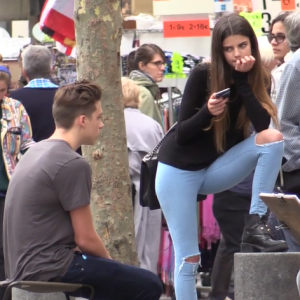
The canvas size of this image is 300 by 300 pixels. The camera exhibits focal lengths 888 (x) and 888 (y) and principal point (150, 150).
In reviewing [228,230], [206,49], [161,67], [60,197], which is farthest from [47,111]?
[60,197]

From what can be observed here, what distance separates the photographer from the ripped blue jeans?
484 cm

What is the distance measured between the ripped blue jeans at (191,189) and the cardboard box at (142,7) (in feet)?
16.5

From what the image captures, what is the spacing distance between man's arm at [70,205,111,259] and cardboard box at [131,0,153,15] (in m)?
5.64

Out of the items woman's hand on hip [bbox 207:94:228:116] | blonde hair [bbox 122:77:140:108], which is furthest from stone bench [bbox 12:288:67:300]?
blonde hair [bbox 122:77:140:108]

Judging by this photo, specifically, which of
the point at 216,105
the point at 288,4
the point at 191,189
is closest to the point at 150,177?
the point at 191,189

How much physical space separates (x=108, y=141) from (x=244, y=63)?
1.46 meters

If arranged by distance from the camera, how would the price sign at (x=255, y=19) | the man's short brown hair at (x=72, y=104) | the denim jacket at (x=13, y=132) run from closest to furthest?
the man's short brown hair at (x=72, y=104)
the denim jacket at (x=13, y=132)
the price sign at (x=255, y=19)

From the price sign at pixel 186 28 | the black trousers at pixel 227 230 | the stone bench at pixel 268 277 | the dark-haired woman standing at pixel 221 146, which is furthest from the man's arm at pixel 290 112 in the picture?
the price sign at pixel 186 28

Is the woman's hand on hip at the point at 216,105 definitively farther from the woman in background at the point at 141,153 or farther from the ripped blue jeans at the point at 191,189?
the woman in background at the point at 141,153

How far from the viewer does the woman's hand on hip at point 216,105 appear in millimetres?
4676

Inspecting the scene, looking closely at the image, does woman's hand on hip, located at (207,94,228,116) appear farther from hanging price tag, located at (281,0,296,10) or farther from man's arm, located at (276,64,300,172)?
hanging price tag, located at (281,0,296,10)

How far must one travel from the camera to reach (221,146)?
4.91 meters

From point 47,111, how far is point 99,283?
3.12 m

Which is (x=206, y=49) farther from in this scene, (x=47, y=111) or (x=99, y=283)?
(x=99, y=283)
